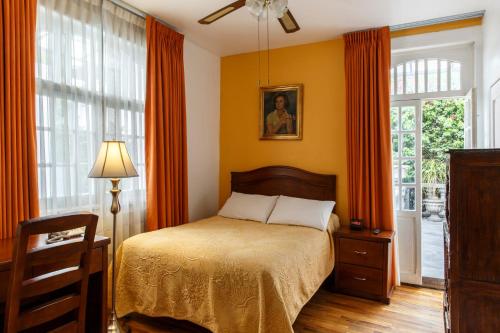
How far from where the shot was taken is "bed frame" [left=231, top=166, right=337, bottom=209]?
3.78m

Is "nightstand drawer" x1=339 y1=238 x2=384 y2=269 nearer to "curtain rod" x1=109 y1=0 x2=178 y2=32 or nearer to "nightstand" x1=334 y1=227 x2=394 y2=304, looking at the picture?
"nightstand" x1=334 y1=227 x2=394 y2=304

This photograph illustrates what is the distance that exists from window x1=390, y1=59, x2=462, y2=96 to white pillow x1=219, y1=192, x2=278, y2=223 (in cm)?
188

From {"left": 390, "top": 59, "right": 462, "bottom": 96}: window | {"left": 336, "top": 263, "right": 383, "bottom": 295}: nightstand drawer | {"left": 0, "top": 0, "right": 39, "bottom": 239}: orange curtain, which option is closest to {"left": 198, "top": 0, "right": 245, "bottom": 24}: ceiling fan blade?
{"left": 0, "top": 0, "right": 39, "bottom": 239}: orange curtain

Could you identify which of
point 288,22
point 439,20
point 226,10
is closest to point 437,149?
point 439,20

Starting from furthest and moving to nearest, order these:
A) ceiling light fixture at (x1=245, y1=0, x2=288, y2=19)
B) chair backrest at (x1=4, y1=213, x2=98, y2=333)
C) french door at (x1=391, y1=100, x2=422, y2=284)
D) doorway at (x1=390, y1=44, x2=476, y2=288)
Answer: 1. french door at (x1=391, y1=100, x2=422, y2=284)
2. doorway at (x1=390, y1=44, x2=476, y2=288)
3. ceiling light fixture at (x1=245, y1=0, x2=288, y2=19)
4. chair backrest at (x1=4, y1=213, x2=98, y2=333)

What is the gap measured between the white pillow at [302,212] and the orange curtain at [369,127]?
41 cm

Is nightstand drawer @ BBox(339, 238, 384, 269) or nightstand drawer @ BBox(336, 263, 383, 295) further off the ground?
nightstand drawer @ BBox(339, 238, 384, 269)

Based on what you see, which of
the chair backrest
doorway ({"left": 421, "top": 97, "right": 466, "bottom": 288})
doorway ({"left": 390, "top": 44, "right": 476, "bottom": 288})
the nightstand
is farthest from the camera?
doorway ({"left": 421, "top": 97, "right": 466, "bottom": 288})

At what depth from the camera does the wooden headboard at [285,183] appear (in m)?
3.78

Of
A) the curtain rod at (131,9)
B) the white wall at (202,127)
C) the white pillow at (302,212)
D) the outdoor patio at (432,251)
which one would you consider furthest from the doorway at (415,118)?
the curtain rod at (131,9)

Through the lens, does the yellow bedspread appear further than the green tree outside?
No

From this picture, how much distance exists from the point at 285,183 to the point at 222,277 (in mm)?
1980

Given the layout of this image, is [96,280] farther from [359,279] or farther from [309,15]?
[309,15]

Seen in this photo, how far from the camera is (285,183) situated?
13.0 ft
